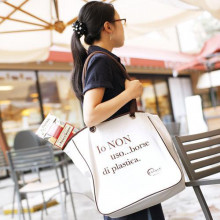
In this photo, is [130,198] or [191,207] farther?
[191,207]

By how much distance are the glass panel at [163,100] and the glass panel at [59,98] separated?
4.37 meters

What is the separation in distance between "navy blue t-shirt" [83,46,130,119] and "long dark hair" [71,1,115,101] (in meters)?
0.08

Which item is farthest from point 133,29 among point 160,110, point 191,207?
point 160,110

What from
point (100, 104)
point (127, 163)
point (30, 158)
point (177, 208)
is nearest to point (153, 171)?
point (127, 163)

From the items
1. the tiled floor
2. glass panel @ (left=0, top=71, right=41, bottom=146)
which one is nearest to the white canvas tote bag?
the tiled floor

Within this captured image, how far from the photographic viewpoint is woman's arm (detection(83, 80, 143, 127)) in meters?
1.01

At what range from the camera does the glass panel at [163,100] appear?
12.0m

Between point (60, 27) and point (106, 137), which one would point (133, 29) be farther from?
point (106, 137)

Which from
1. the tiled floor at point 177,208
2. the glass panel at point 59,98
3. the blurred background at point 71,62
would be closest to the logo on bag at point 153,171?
the tiled floor at point 177,208

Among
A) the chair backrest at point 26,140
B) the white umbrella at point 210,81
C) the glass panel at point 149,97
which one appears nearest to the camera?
the chair backrest at point 26,140

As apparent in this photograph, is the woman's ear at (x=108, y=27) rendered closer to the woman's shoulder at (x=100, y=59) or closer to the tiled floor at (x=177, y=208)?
the woman's shoulder at (x=100, y=59)

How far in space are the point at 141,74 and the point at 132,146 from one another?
10397mm

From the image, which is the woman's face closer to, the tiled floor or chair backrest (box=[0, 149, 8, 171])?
the tiled floor

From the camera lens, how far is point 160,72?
12.0m
